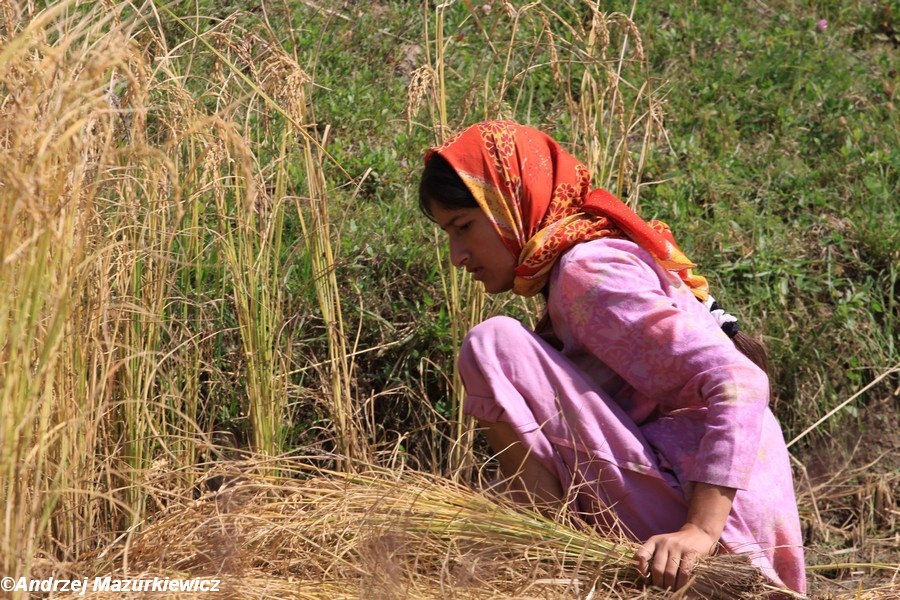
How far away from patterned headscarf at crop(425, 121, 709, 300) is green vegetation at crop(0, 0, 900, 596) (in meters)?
0.19

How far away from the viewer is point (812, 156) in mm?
3715

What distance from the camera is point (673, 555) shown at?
181 centimetres

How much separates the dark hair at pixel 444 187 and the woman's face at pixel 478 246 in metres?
0.01

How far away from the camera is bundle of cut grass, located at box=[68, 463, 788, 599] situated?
180cm

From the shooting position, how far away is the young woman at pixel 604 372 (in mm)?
1914

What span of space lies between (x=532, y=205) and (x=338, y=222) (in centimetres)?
106

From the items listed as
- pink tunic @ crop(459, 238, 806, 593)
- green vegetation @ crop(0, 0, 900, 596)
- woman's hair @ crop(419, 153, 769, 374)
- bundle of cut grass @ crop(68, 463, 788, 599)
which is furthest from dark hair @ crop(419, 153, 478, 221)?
bundle of cut grass @ crop(68, 463, 788, 599)

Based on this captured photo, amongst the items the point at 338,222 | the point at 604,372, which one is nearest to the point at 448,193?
the point at 604,372

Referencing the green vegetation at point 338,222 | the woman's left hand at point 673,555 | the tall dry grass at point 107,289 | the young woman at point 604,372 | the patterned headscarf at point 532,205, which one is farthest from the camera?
the patterned headscarf at point 532,205

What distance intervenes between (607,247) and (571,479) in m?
0.42

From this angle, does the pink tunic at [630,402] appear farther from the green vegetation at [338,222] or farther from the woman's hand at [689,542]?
the green vegetation at [338,222]

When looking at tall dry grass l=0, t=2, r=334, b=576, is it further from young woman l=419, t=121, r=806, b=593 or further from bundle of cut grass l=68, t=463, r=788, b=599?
Answer: young woman l=419, t=121, r=806, b=593

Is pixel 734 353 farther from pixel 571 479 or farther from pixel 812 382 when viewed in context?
pixel 812 382

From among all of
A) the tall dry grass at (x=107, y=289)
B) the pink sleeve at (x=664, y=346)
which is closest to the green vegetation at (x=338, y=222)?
the tall dry grass at (x=107, y=289)
